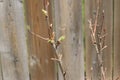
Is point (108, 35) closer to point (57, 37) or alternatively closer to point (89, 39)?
point (89, 39)

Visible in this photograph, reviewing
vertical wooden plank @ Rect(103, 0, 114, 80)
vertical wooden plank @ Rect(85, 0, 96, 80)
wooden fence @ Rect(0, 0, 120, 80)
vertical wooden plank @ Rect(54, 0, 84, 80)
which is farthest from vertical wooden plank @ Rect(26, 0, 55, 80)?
vertical wooden plank @ Rect(103, 0, 114, 80)

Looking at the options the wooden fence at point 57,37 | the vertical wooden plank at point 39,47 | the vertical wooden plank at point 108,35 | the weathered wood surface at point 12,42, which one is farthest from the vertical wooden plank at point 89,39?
the weathered wood surface at point 12,42

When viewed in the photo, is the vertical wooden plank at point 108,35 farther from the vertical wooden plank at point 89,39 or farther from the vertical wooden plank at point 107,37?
the vertical wooden plank at point 89,39

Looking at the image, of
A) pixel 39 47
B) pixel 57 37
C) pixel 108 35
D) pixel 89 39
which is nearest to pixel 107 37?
pixel 108 35

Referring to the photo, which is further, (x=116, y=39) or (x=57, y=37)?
(x=116, y=39)

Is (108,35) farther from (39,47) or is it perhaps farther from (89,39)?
(39,47)

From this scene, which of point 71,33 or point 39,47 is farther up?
point 71,33
